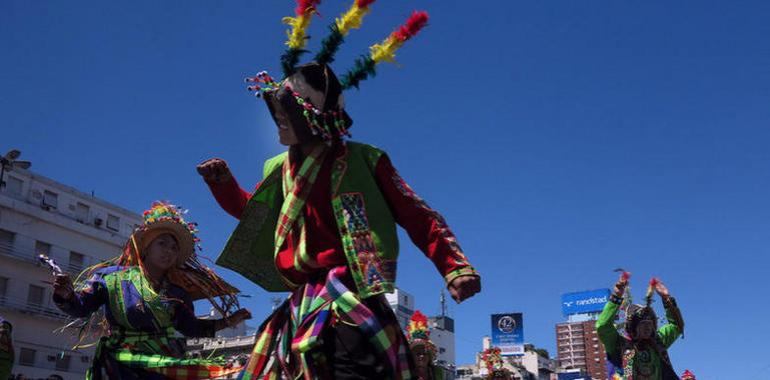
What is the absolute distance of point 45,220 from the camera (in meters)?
37.9

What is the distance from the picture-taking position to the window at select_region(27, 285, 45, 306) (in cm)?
3653

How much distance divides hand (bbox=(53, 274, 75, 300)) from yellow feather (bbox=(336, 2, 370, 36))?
2.76 m

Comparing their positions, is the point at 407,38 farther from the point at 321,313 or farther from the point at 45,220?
the point at 45,220

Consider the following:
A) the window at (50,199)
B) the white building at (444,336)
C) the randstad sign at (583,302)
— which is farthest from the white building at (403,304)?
the window at (50,199)

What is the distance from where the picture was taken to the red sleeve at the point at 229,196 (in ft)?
13.5

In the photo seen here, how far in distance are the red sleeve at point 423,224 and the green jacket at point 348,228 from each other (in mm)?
53

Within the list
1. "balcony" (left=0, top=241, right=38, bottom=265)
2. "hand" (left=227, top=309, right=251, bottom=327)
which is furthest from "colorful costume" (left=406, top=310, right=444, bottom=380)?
Answer: "balcony" (left=0, top=241, right=38, bottom=265)

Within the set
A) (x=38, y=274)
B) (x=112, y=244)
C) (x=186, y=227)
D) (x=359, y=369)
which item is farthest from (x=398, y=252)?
(x=112, y=244)

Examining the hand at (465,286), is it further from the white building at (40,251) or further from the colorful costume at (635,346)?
the white building at (40,251)

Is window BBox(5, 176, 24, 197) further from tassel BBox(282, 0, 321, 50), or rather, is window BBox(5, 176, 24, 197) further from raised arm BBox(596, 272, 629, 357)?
tassel BBox(282, 0, 321, 50)

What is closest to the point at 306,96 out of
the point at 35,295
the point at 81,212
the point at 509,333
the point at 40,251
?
the point at 40,251

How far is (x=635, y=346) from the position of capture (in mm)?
8297

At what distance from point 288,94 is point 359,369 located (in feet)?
4.35

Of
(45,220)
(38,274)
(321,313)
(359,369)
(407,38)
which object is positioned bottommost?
(359,369)
